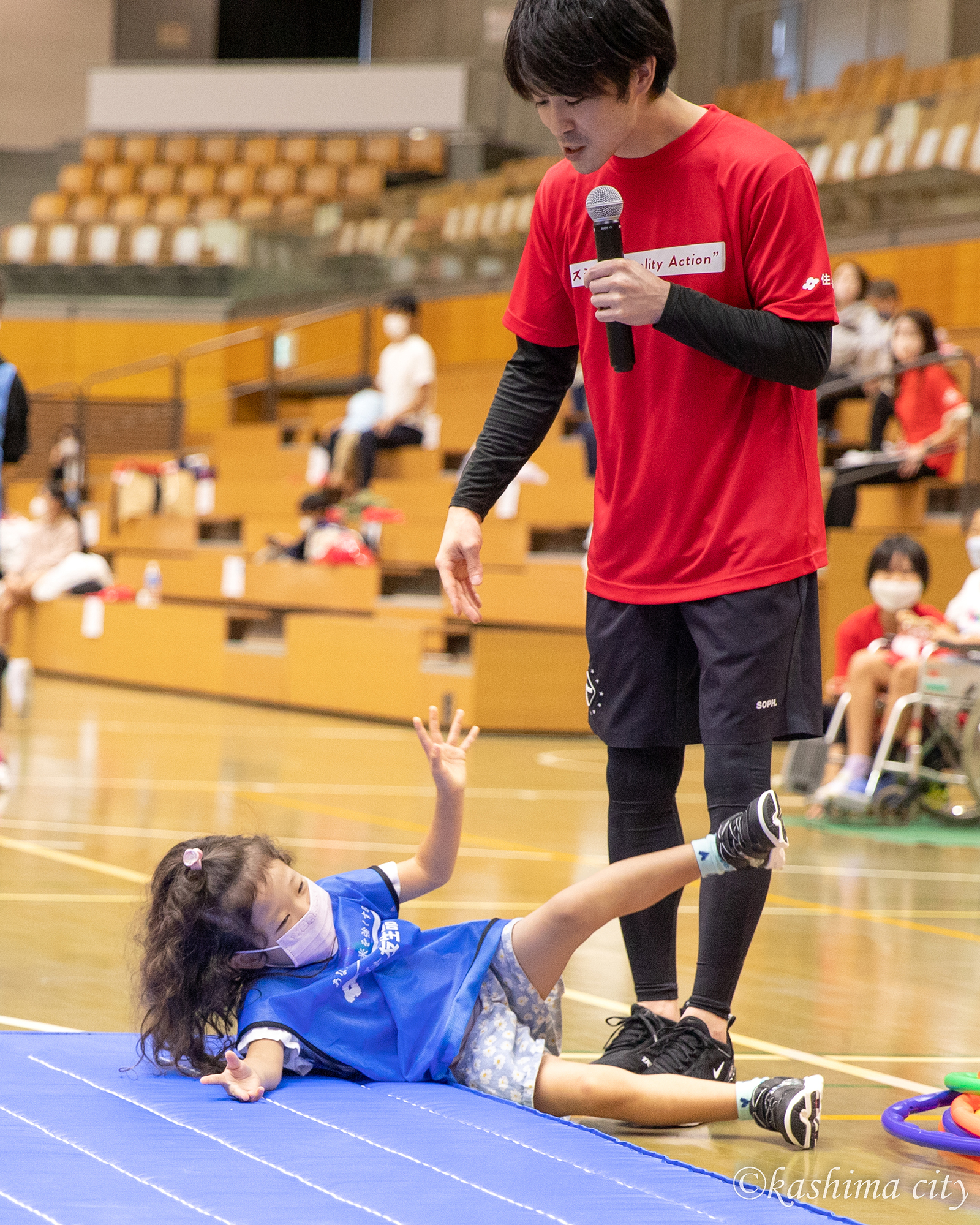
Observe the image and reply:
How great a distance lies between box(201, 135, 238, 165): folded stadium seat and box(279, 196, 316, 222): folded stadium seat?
1.11 m

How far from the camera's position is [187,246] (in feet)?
46.1

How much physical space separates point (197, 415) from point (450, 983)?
12.2 metres

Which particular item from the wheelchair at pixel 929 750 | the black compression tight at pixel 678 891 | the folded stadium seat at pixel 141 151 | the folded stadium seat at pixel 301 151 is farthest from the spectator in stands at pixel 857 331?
the folded stadium seat at pixel 141 151

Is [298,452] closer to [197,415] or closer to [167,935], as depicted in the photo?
[197,415]

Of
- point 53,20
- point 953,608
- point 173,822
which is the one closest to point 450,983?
point 173,822

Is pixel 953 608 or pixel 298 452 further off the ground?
pixel 298 452

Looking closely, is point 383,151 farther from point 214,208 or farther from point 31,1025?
point 31,1025

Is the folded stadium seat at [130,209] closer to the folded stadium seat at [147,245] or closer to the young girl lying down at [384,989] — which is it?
the folded stadium seat at [147,245]

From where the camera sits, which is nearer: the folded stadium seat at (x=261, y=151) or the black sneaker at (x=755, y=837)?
the black sneaker at (x=755, y=837)

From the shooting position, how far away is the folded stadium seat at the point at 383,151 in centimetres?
1455

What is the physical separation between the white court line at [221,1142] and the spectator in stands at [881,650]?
3.32 metres

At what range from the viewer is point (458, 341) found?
12.1 metres

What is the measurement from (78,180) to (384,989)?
48.4 ft

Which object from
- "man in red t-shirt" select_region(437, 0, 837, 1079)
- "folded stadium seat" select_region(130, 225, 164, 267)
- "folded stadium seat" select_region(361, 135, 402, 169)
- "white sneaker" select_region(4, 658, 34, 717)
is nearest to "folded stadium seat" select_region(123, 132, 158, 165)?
"folded stadium seat" select_region(130, 225, 164, 267)
